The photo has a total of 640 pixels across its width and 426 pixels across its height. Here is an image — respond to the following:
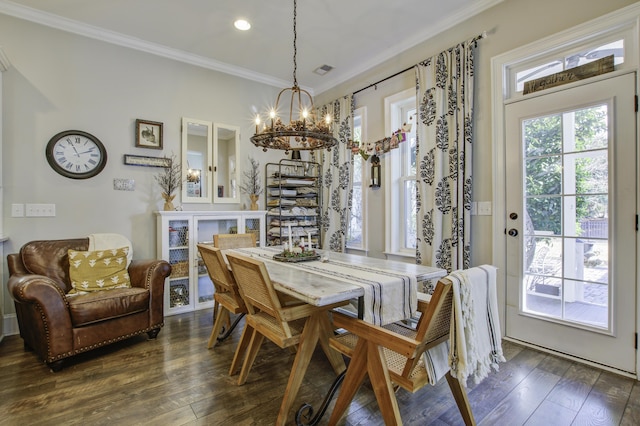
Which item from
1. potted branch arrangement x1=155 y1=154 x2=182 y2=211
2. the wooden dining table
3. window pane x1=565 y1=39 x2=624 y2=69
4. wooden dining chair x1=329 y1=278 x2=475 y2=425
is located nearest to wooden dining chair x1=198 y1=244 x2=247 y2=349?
the wooden dining table

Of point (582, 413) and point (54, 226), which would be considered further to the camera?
point (54, 226)

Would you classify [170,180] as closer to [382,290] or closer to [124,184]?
[124,184]

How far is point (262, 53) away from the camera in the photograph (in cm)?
372

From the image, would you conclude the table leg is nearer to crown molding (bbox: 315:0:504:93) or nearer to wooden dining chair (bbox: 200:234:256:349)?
wooden dining chair (bbox: 200:234:256:349)

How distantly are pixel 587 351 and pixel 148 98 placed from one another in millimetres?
4629

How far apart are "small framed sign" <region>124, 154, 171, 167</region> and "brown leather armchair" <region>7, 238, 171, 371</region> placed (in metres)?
0.92

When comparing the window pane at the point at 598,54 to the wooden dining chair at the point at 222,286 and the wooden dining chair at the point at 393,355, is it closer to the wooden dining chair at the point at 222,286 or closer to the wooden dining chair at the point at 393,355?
the wooden dining chair at the point at 393,355

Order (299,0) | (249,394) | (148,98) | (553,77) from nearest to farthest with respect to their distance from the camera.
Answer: (249,394) → (553,77) → (299,0) → (148,98)

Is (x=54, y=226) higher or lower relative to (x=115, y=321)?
higher

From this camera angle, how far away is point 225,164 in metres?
4.07

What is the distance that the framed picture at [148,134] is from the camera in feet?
11.4

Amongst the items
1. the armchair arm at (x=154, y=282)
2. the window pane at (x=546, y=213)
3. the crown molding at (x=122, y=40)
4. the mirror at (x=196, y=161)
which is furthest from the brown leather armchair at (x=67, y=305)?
the window pane at (x=546, y=213)

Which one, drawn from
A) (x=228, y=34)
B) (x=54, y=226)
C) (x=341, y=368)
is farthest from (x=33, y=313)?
(x=228, y=34)

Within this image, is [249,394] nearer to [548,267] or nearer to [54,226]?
[548,267]
